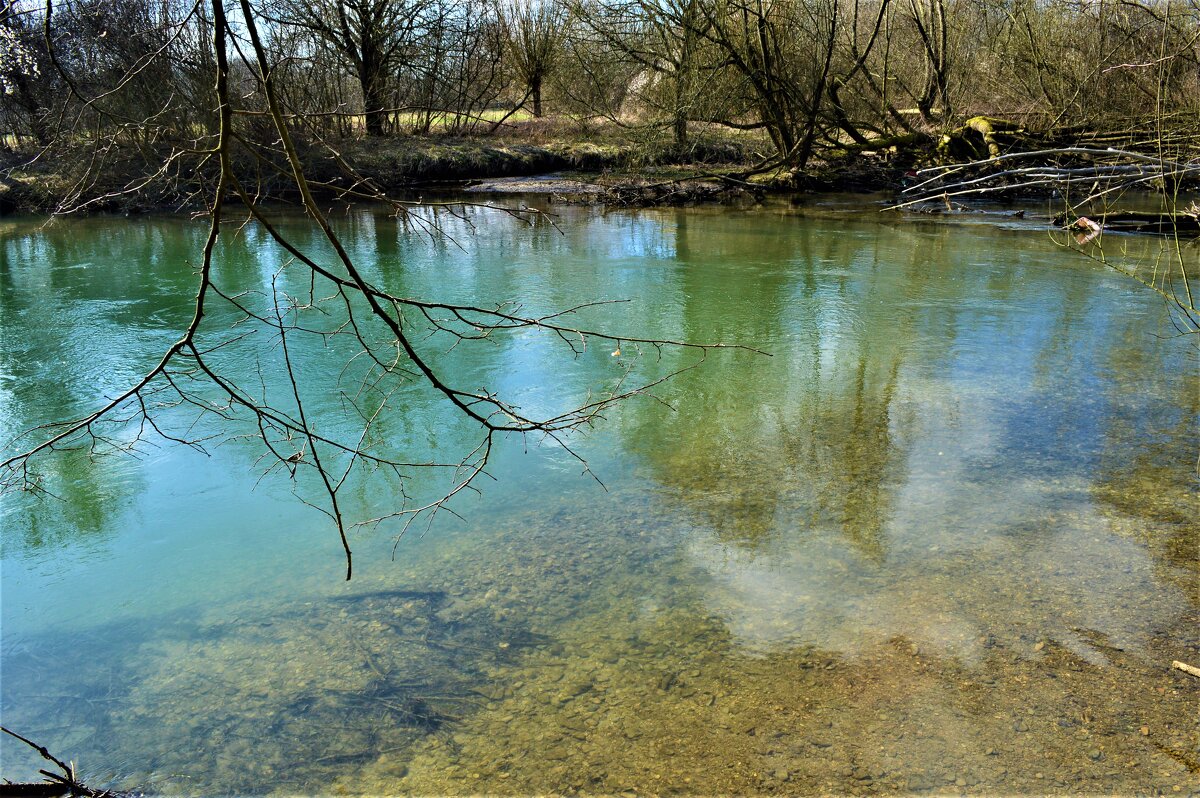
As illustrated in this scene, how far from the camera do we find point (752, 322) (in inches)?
262

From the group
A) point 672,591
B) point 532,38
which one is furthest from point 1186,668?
point 532,38

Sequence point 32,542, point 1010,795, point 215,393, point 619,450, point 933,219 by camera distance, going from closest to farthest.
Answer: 1. point 1010,795
2. point 32,542
3. point 619,450
4. point 215,393
5. point 933,219

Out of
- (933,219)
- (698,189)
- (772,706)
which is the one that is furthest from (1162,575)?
(698,189)

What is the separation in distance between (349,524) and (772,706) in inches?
73.4

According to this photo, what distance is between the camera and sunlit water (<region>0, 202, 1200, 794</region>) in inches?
99.0

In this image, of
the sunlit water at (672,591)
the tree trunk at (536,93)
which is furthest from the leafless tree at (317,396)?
the tree trunk at (536,93)

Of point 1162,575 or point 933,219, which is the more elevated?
point 933,219

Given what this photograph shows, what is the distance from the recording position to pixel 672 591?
10.7 feet

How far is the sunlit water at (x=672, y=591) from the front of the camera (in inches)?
99.0

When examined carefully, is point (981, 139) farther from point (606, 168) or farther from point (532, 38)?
point (532, 38)

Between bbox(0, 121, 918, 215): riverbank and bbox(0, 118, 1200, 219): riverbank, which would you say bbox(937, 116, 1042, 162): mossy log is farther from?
bbox(0, 121, 918, 215): riverbank

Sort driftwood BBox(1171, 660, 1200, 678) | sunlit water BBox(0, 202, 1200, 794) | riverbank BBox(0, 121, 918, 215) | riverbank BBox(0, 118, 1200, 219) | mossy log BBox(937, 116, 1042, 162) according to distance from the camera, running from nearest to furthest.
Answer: sunlit water BBox(0, 202, 1200, 794)
driftwood BBox(1171, 660, 1200, 678)
riverbank BBox(0, 118, 1200, 219)
riverbank BBox(0, 121, 918, 215)
mossy log BBox(937, 116, 1042, 162)

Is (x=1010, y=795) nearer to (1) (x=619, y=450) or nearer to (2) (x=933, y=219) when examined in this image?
(1) (x=619, y=450)

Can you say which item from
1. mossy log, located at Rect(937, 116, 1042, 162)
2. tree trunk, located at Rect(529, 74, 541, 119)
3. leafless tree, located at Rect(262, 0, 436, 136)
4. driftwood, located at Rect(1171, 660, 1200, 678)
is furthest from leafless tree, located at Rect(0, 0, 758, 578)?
tree trunk, located at Rect(529, 74, 541, 119)
